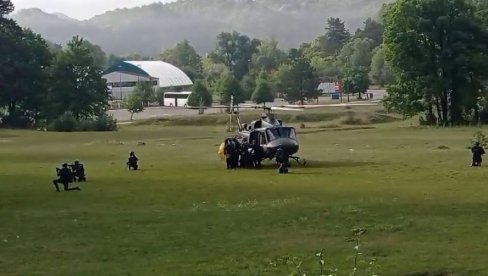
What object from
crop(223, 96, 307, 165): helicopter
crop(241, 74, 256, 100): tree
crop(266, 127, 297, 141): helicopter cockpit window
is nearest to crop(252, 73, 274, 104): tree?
crop(241, 74, 256, 100): tree

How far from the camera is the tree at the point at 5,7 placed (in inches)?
4063

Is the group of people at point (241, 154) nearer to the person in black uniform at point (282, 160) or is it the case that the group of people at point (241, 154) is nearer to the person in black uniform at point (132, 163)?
the person in black uniform at point (282, 160)

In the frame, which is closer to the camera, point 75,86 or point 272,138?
point 272,138

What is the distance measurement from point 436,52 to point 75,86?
46746 mm

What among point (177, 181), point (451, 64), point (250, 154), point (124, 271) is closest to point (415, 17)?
point (451, 64)

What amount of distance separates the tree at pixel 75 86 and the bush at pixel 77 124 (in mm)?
5569

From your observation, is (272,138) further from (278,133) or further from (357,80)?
(357,80)

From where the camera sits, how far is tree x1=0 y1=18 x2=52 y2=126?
94.3 meters

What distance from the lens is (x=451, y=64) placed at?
7425 cm

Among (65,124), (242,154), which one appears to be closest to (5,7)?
(65,124)

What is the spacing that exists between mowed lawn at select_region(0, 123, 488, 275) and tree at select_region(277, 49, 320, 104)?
89.6 metres

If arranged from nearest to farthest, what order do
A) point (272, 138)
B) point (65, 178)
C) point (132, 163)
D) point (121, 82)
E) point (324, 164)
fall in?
point (65, 178)
point (132, 163)
point (324, 164)
point (272, 138)
point (121, 82)

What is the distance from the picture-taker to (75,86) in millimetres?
96125

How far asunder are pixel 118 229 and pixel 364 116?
73379 millimetres
